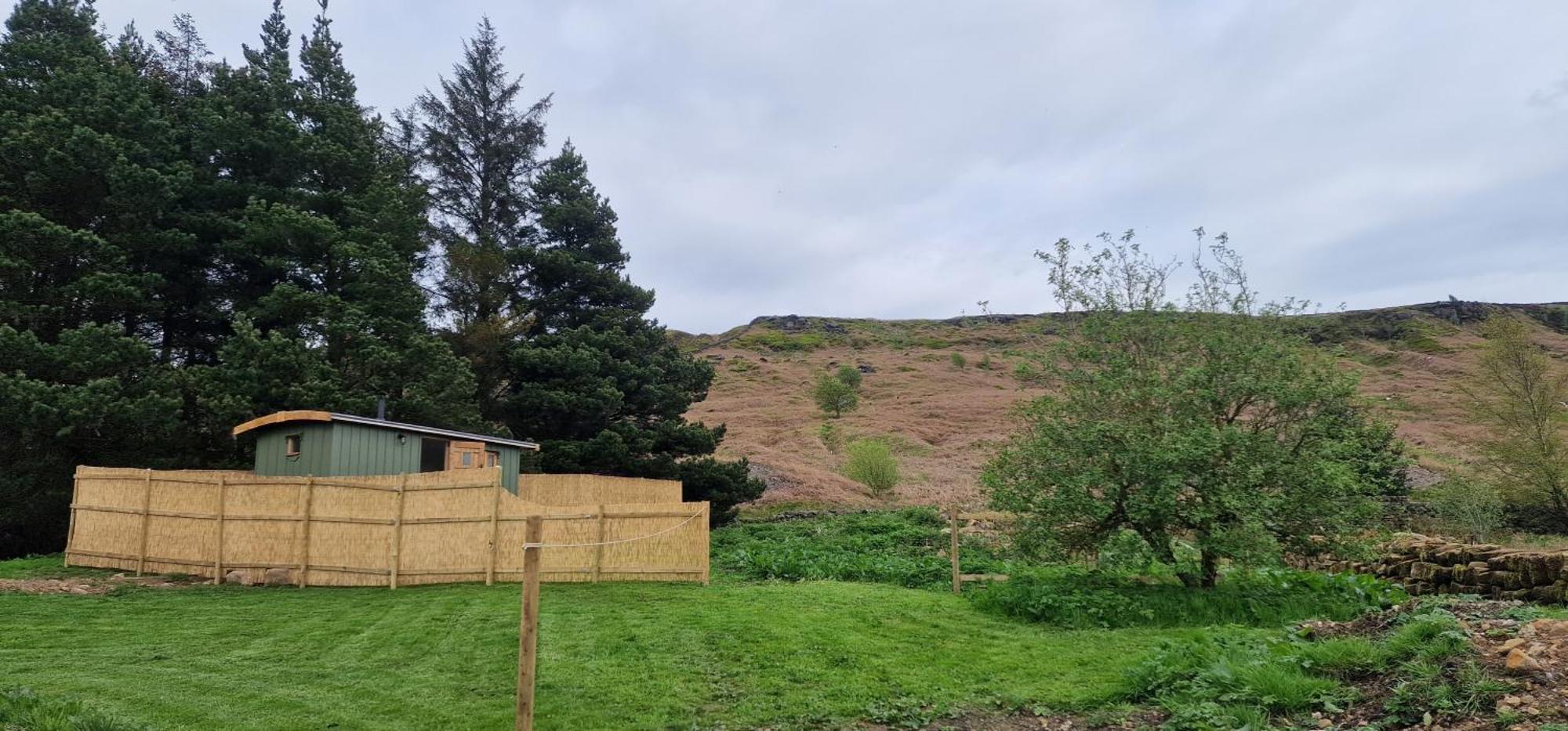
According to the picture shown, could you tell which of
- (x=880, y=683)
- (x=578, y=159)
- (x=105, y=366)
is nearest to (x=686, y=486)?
(x=578, y=159)

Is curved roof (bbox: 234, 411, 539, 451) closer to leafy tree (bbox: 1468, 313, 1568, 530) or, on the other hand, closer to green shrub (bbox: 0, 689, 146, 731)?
green shrub (bbox: 0, 689, 146, 731)

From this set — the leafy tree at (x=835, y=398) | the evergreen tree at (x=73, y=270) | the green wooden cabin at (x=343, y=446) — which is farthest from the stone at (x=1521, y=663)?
the leafy tree at (x=835, y=398)

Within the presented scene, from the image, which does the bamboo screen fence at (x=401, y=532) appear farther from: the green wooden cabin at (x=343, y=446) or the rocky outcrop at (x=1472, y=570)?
the rocky outcrop at (x=1472, y=570)

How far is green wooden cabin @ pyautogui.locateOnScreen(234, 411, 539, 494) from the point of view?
46.7 feet

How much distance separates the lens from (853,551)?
1672 cm

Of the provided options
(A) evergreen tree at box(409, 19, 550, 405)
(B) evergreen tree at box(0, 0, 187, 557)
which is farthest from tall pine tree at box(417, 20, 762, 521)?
(B) evergreen tree at box(0, 0, 187, 557)

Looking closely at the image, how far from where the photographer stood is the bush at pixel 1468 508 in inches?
768

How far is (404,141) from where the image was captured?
2850cm

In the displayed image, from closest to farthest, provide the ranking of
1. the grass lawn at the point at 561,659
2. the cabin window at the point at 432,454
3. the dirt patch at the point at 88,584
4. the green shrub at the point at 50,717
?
the green shrub at the point at 50,717, the grass lawn at the point at 561,659, the dirt patch at the point at 88,584, the cabin window at the point at 432,454

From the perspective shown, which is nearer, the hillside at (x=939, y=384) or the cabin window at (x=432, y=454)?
the cabin window at (x=432, y=454)

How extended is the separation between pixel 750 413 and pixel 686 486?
24153mm

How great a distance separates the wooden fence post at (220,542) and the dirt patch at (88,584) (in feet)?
1.16

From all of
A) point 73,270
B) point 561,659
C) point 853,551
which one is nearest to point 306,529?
point 561,659

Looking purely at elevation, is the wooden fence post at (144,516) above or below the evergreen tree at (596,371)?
below
